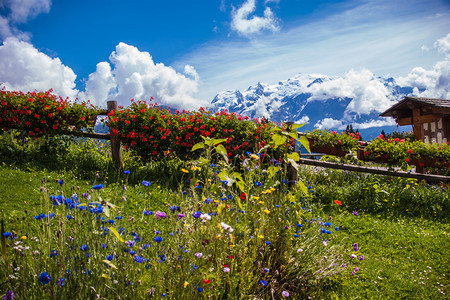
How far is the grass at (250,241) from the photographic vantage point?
2.03 m

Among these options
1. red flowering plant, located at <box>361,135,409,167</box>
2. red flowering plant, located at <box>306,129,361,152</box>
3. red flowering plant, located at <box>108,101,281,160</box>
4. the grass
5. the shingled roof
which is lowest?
the grass

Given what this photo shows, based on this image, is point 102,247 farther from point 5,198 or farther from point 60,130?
point 60,130

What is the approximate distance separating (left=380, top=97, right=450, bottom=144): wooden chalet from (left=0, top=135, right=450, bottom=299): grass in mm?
6109

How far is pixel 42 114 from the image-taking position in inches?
304

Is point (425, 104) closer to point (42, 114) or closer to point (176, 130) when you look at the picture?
point (176, 130)

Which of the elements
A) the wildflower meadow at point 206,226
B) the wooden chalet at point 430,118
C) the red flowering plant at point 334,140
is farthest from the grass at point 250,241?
the wooden chalet at point 430,118

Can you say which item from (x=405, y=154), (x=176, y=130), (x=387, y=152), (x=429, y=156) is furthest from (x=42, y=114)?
(x=429, y=156)

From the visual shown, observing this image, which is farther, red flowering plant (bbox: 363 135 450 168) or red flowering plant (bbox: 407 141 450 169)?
red flowering plant (bbox: 407 141 450 169)

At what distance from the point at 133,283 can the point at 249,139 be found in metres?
5.58

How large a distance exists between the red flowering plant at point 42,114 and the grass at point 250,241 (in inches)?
42.9

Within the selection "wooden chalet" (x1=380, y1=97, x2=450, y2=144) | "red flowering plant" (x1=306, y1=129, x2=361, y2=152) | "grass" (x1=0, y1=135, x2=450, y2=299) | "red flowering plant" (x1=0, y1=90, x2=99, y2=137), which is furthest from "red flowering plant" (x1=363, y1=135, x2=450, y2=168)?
"red flowering plant" (x1=0, y1=90, x2=99, y2=137)

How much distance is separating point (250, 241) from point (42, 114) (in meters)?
7.33

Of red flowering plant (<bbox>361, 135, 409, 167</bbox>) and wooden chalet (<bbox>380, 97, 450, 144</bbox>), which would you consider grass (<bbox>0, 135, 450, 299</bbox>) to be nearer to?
red flowering plant (<bbox>361, 135, 409, 167</bbox>)

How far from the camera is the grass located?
2.03 metres
